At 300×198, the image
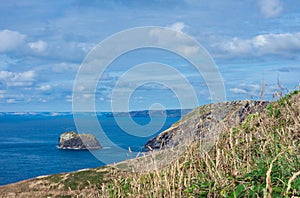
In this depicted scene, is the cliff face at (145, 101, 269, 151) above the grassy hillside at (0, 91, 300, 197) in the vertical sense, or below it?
above

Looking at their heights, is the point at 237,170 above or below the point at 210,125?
below

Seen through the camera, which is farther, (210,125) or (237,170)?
(210,125)

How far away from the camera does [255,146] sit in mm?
8398

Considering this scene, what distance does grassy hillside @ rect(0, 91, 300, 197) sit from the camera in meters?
5.03

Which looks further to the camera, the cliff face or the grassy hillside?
the cliff face

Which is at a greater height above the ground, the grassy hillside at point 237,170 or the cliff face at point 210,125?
the cliff face at point 210,125

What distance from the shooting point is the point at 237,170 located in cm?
510

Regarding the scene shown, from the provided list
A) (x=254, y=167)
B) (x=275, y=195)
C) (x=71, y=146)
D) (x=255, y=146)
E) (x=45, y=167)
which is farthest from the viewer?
(x=71, y=146)

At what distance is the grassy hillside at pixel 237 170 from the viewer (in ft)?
16.5

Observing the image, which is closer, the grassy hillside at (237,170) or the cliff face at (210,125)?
the grassy hillside at (237,170)

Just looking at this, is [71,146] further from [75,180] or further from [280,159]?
[280,159]

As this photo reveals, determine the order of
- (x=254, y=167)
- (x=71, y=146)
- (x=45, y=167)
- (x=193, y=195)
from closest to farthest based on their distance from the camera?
(x=193, y=195)
(x=254, y=167)
(x=45, y=167)
(x=71, y=146)

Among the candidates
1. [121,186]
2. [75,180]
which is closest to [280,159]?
[121,186]

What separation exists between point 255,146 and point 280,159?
9.12ft
